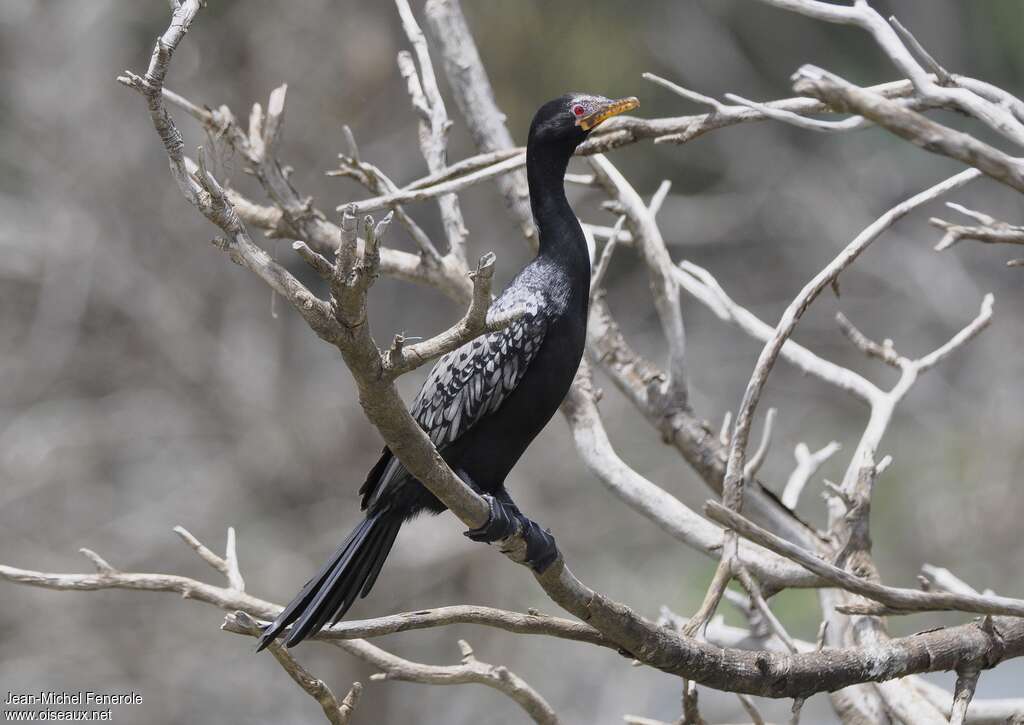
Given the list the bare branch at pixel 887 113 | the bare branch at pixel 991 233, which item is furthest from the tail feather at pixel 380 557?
the bare branch at pixel 887 113

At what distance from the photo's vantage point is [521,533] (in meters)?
2.32

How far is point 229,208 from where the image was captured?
64.6 inches

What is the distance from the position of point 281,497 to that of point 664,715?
118 inches

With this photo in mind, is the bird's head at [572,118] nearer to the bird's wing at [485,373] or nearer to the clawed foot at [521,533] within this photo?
the bird's wing at [485,373]

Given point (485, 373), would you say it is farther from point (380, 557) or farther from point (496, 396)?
point (380, 557)

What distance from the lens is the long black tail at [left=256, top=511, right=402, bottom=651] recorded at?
222cm

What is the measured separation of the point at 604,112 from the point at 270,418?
17.6ft

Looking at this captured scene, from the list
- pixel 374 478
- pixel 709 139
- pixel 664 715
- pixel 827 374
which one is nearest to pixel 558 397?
pixel 374 478

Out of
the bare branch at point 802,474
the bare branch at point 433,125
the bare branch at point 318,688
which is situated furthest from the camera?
the bare branch at point 433,125

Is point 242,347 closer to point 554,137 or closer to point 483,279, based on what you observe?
point 554,137

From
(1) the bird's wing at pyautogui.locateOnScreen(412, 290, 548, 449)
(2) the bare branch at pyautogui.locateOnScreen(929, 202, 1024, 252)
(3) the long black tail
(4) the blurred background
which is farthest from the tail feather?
(4) the blurred background

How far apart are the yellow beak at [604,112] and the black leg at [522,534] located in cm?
97

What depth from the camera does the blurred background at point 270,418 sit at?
7465mm

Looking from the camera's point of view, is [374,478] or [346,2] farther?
[346,2]
